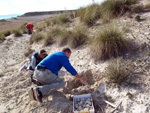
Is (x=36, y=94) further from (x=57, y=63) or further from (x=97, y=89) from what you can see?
(x=97, y=89)

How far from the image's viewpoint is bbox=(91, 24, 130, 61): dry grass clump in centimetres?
345

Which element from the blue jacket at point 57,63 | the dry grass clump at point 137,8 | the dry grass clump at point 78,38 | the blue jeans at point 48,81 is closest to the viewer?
the blue jacket at point 57,63

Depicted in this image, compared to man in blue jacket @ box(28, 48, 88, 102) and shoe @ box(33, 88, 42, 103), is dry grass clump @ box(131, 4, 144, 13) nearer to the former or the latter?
man in blue jacket @ box(28, 48, 88, 102)

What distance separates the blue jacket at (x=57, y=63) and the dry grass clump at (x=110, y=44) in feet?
4.34

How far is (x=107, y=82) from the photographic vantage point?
9.50 feet

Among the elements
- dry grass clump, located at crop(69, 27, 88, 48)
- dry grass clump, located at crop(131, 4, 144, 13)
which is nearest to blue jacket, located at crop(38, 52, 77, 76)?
dry grass clump, located at crop(69, 27, 88, 48)

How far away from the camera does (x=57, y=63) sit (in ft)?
9.20

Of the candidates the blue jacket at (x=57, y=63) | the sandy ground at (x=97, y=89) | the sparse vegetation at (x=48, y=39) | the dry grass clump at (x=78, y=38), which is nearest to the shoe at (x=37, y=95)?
the sandy ground at (x=97, y=89)

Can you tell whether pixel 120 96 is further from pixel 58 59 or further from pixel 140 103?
pixel 58 59

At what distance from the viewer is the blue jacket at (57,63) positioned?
2658 millimetres

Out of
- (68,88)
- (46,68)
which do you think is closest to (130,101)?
(68,88)

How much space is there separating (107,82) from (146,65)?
998mm

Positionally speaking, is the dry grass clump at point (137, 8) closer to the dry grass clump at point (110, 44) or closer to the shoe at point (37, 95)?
the dry grass clump at point (110, 44)

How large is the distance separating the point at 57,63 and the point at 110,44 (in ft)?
5.42
